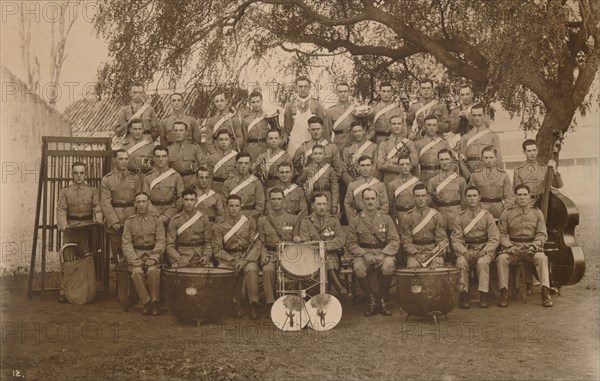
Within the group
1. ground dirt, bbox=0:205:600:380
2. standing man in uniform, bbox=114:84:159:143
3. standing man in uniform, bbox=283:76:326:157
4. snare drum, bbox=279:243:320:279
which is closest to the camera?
ground dirt, bbox=0:205:600:380

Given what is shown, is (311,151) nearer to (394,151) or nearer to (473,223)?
(394,151)

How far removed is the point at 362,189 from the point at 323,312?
1668 millimetres

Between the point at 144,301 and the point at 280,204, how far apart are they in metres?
1.57

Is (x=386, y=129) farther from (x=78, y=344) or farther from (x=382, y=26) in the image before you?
(x=78, y=344)

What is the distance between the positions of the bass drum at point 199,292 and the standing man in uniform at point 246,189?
1284 mm

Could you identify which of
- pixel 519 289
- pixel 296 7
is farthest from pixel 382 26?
pixel 519 289

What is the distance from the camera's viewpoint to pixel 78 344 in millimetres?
5379

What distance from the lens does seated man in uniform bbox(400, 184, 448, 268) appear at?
22.3 ft

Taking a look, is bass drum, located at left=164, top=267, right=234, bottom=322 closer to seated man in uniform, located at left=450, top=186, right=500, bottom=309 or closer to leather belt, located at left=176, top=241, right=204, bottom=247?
leather belt, located at left=176, top=241, right=204, bottom=247

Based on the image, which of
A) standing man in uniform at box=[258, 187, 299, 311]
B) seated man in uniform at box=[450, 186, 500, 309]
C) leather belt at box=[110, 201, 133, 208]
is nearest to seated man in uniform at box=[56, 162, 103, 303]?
leather belt at box=[110, 201, 133, 208]

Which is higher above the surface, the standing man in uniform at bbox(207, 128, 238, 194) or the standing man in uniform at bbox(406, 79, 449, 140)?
the standing man in uniform at bbox(406, 79, 449, 140)

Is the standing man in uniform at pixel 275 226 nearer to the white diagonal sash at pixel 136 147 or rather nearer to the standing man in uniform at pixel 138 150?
the standing man in uniform at pixel 138 150

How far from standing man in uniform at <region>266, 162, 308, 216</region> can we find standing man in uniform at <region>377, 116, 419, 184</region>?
3.16 ft

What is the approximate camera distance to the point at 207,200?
705cm
